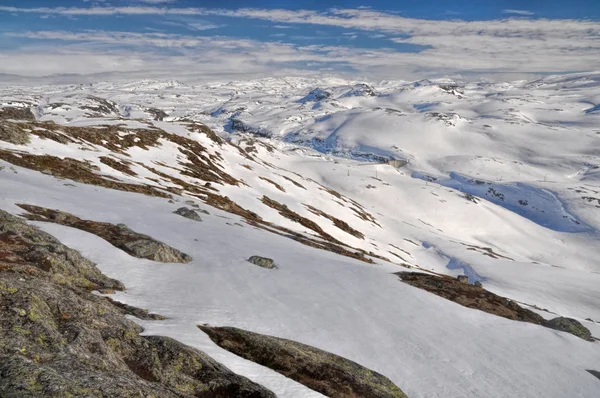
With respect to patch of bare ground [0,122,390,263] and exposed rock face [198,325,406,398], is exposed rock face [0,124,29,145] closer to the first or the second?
patch of bare ground [0,122,390,263]

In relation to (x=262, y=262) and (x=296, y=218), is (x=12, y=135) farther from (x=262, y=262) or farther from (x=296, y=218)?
(x=262, y=262)

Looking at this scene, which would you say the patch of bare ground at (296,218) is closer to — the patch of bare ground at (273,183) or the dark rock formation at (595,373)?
the patch of bare ground at (273,183)

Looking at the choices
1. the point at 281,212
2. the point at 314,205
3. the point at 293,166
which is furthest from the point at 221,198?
the point at 293,166

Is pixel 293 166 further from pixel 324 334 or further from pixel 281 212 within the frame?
pixel 324 334

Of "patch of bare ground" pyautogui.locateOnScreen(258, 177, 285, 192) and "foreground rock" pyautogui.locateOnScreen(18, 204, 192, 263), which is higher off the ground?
"foreground rock" pyautogui.locateOnScreen(18, 204, 192, 263)

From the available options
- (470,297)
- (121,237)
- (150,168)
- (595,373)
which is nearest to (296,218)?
(150,168)

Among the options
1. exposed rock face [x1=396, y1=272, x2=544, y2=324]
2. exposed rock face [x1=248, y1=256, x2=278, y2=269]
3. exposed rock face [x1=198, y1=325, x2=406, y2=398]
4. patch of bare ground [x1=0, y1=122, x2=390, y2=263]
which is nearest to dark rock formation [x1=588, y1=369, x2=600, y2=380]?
exposed rock face [x1=396, y1=272, x2=544, y2=324]
